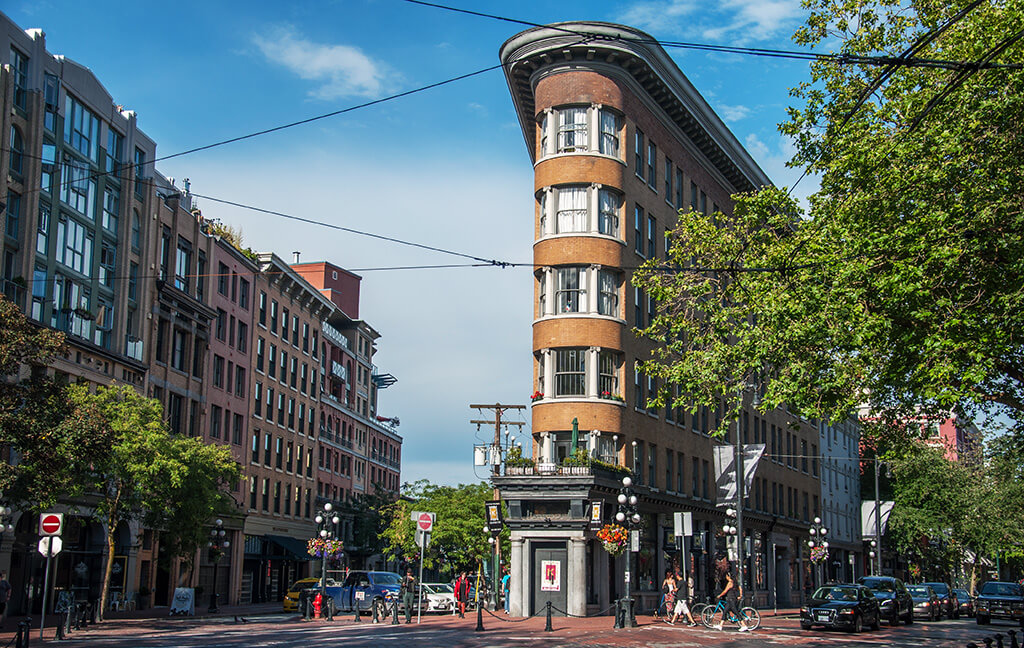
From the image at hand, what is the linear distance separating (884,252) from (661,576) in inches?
1132

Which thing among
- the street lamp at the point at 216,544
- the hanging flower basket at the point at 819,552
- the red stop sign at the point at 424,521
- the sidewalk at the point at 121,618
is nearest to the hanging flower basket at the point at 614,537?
the red stop sign at the point at 424,521

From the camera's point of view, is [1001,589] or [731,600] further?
[1001,589]

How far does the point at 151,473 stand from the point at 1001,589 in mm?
36506

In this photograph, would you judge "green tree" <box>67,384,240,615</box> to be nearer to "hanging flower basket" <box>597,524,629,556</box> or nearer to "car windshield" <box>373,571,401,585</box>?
"car windshield" <box>373,571,401,585</box>

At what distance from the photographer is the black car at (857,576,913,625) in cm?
4106

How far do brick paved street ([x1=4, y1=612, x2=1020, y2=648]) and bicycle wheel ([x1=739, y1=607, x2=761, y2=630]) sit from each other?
1.23 ft

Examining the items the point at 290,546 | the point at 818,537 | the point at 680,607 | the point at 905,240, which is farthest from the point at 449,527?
the point at 905,240

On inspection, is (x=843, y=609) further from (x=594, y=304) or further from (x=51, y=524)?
(x=51, y=524)

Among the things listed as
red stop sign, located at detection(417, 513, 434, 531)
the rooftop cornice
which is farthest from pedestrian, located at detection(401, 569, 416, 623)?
the rooftop cornice

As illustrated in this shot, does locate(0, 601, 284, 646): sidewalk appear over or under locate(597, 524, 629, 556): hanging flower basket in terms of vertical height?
under

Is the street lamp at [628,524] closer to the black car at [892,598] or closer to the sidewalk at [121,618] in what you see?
the black car at [892,598]

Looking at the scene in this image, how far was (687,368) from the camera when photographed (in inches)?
1230

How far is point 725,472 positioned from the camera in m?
39.2

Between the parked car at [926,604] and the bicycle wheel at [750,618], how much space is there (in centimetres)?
1341
